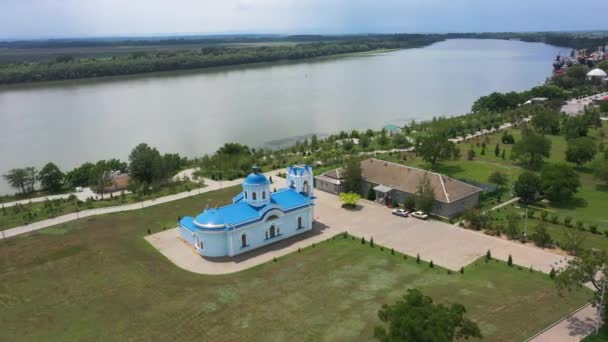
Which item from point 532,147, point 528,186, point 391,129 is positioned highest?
point 532,147

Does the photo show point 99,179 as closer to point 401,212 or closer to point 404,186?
point 401,212

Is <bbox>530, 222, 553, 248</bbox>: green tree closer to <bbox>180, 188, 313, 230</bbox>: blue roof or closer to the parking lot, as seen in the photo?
the parking lot

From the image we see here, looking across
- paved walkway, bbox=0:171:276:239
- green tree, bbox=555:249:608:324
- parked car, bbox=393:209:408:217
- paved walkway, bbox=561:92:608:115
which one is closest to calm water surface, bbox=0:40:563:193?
paved walkway, bbox=0:171:276:239

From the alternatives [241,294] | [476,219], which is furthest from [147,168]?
[476,219]

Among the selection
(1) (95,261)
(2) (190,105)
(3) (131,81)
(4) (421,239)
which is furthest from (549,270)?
(3) (131,81)

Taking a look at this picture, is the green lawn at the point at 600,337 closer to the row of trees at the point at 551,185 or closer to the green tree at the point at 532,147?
the row of trees at the point at 551,185
